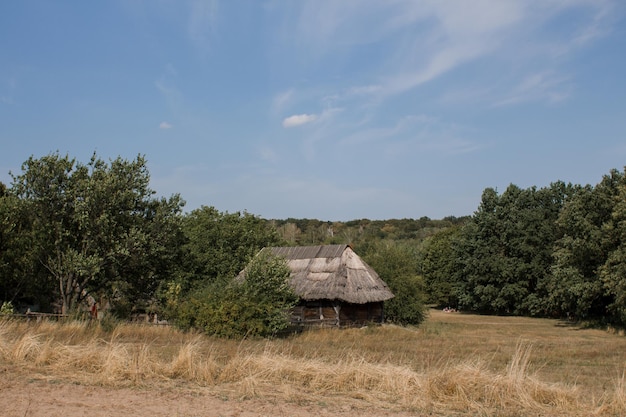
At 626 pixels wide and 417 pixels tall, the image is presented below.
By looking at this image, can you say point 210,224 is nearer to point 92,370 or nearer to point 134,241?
point 134,241

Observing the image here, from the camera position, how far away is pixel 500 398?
25.3 feet

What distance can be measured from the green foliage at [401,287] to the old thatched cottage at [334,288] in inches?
71.7

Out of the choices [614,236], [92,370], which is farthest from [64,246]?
[614,236]

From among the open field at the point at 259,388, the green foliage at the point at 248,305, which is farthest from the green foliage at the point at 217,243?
the open field at the point at 259,388

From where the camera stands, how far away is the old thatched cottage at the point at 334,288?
28.3 m

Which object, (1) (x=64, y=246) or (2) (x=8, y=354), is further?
(1) (x=64, y=246)

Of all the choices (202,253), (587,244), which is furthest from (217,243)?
(587,244)

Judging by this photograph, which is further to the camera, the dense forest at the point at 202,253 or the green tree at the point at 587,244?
the green tree at the point at 587,244

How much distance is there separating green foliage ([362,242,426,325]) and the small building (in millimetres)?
1738

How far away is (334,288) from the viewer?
28172mm

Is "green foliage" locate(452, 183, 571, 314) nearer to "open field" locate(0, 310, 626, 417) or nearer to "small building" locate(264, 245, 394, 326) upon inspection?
"small building" locate(264, 245, 394, 326)

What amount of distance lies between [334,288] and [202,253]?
350 inches

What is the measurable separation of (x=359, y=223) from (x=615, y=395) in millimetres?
132660

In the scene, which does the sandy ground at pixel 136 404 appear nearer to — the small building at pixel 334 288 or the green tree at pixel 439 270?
the small building at pixel 334 288
